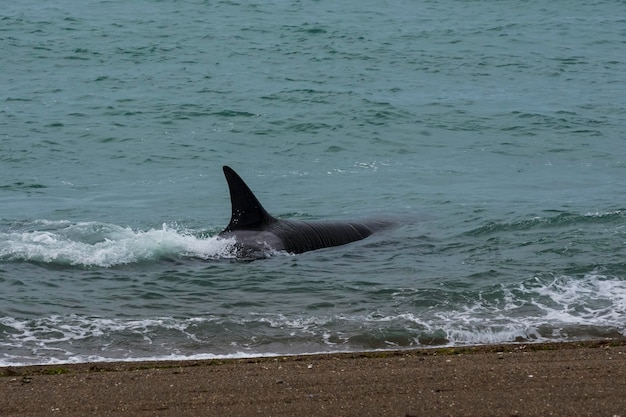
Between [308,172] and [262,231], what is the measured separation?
24.4 feet

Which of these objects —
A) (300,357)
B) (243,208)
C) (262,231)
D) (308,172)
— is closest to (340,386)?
(300,357)

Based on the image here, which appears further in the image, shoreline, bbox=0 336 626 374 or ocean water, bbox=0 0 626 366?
ocean water, bbox=0 0 626 366

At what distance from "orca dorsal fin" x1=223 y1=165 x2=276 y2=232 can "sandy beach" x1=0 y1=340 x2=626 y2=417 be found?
477 centimetres

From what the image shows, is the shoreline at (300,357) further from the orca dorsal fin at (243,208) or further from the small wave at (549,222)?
the small wave at (549,222)

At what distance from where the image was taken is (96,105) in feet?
91.5

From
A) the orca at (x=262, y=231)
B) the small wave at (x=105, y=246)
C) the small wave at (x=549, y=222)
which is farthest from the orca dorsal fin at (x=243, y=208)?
the small wave at (x=549, y=222)

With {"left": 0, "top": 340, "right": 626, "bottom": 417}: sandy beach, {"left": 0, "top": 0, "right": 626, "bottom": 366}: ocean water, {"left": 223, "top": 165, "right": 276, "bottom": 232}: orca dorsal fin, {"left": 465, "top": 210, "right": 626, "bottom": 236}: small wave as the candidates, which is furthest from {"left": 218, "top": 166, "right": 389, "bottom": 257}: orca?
{"left": 0, "top": 340, "right": 626, "bottom": 417}: sandy beach

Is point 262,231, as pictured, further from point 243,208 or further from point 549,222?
point 549,222

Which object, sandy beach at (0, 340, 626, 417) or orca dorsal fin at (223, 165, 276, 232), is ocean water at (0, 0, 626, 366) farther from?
sandy beach at (0, 340, 626, 417)

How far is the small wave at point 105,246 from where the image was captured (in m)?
12.8

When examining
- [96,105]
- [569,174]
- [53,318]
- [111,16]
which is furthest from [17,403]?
[111,16]

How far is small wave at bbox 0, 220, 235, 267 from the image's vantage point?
42.0ft

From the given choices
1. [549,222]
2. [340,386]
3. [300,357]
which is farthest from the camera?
[549,222]

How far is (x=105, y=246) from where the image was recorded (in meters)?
13.5
